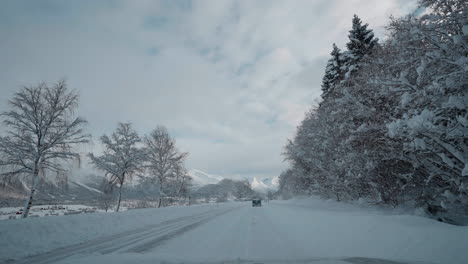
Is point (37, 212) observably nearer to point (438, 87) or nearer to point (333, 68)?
point (438, 87)

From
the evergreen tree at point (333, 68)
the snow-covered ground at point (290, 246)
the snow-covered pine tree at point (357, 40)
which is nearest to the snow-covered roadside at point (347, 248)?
the snow-covered ground at point (290, 246)

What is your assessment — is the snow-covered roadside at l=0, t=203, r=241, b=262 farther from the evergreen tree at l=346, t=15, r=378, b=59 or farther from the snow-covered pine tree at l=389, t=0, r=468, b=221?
the evergreen tree at l=346, t=15, r=378, b=59

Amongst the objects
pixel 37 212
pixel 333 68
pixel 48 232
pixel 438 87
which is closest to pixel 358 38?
pixel 333 68

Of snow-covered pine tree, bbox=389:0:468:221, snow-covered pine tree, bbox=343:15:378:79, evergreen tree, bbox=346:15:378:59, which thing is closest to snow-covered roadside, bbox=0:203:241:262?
snow-covered pine tree, bbox=389:0:468:221

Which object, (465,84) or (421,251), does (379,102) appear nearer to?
(465,84)

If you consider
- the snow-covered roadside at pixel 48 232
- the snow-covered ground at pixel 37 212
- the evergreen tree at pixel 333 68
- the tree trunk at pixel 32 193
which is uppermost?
the evergreen tree at pixel 333 68

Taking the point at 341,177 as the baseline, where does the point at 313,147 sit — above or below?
above

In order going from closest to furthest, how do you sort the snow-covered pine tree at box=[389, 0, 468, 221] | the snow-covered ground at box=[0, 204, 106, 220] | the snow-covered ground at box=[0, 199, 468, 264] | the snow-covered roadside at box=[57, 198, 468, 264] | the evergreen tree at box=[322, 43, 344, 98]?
1. the snow-covered roadside at box=[57, 198, 468, 264]
2. the snow-covered ground at box=[0, 199, 468, 264]
3. the snow-covered pine tree at box=[389, 0, 468, 221]
4. the snow-covered ground at box=[0, 204, 106, 220]
5. the evergreen tree at box=[322, 43, 344, 98]

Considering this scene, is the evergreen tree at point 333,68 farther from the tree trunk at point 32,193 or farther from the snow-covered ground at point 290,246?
the tree trunk at point 32,193

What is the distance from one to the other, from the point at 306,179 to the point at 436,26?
2174 cm

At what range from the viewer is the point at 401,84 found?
25.8 feet

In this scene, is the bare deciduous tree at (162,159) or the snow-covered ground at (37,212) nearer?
the snow-covered ground at (37,212)

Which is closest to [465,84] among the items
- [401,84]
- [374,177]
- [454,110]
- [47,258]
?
[454,110]

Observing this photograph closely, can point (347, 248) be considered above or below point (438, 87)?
below
